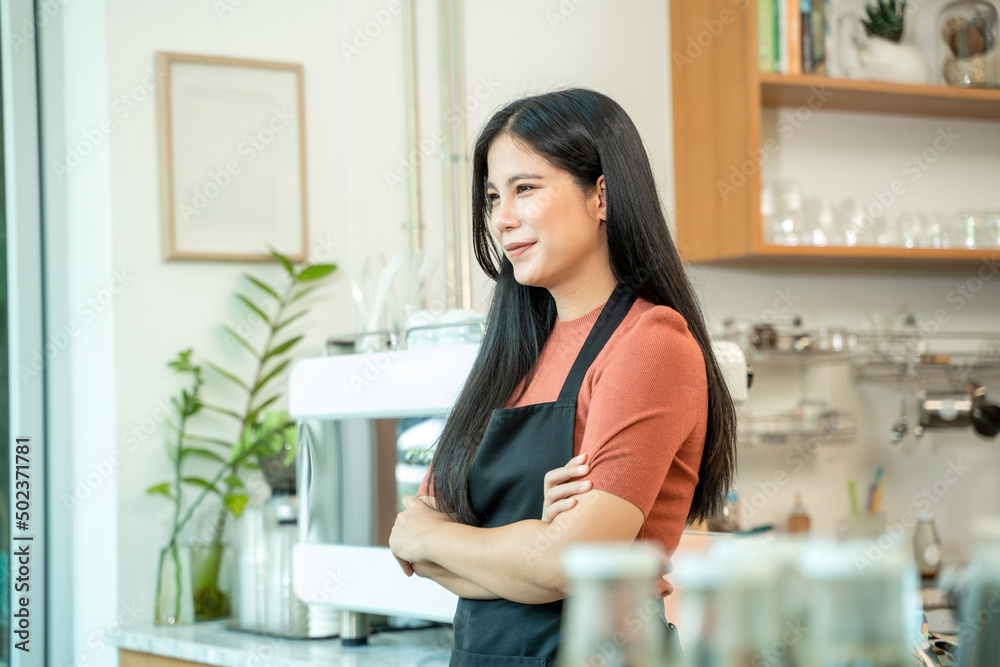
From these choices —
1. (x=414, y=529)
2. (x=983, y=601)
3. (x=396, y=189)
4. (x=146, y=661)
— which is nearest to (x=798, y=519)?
(x=396, y=189)

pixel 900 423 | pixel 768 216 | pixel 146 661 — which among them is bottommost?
pixel 146 661

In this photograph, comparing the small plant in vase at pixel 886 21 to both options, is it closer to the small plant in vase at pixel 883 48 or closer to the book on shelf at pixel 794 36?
the small plant in vase at pixel 883 48

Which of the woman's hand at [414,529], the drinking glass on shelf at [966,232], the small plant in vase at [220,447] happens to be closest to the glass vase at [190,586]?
the small plant in vase at [220,447]

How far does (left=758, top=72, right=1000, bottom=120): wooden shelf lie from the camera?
255cm

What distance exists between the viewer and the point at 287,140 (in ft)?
7.38

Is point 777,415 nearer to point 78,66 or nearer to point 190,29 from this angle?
point 190,29

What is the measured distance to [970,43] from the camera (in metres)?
2.74

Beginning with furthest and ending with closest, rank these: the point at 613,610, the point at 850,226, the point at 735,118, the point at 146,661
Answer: the point at 850,226, the point at 735,118, the point at 146,661, the point at 613,610

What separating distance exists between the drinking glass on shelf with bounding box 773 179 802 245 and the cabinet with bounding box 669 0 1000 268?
0.17ft

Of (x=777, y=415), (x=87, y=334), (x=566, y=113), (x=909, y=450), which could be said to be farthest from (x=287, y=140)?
(x=909, y=450)

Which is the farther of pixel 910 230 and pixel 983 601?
pixel 910 230

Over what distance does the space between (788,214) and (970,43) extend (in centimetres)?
76

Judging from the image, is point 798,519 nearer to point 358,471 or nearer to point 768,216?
point 768,216

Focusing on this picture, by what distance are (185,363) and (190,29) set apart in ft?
2.43
